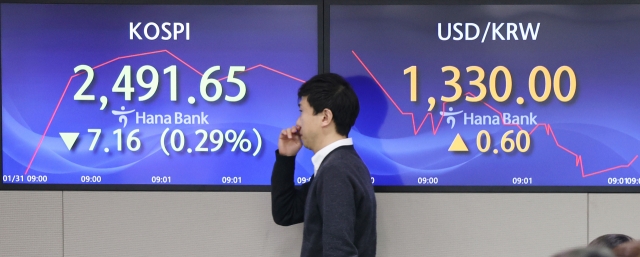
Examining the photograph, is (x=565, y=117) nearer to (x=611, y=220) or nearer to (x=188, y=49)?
(x=611, y=220)

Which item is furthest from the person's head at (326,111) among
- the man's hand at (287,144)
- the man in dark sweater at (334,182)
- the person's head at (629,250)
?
the person's head at (629,250)

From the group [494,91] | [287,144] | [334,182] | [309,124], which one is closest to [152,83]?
[287,144]

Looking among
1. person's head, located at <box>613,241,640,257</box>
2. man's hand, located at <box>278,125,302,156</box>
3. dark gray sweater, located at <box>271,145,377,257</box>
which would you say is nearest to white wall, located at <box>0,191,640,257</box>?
man's hand, located at <box>278,125,302,156</box>

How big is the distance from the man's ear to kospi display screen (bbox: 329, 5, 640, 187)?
1.89 feet

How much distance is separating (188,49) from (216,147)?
44 cm

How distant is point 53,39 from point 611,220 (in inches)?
99.5

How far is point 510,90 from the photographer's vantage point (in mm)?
2996

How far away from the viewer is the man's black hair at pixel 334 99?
2.43 m

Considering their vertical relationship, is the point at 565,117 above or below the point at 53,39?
below

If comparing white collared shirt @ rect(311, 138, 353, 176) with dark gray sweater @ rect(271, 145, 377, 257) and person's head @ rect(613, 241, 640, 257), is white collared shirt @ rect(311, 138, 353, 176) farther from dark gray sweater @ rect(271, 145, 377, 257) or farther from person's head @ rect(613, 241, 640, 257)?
person's head @ rect(613, 241, 640, 257)

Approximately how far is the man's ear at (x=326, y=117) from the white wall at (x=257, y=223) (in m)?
0.70

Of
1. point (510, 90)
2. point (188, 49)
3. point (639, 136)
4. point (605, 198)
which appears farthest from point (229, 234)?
point (639, 136)

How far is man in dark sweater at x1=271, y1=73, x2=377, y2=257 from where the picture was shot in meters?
2.24

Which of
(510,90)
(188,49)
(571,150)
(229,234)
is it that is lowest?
(229,234)
